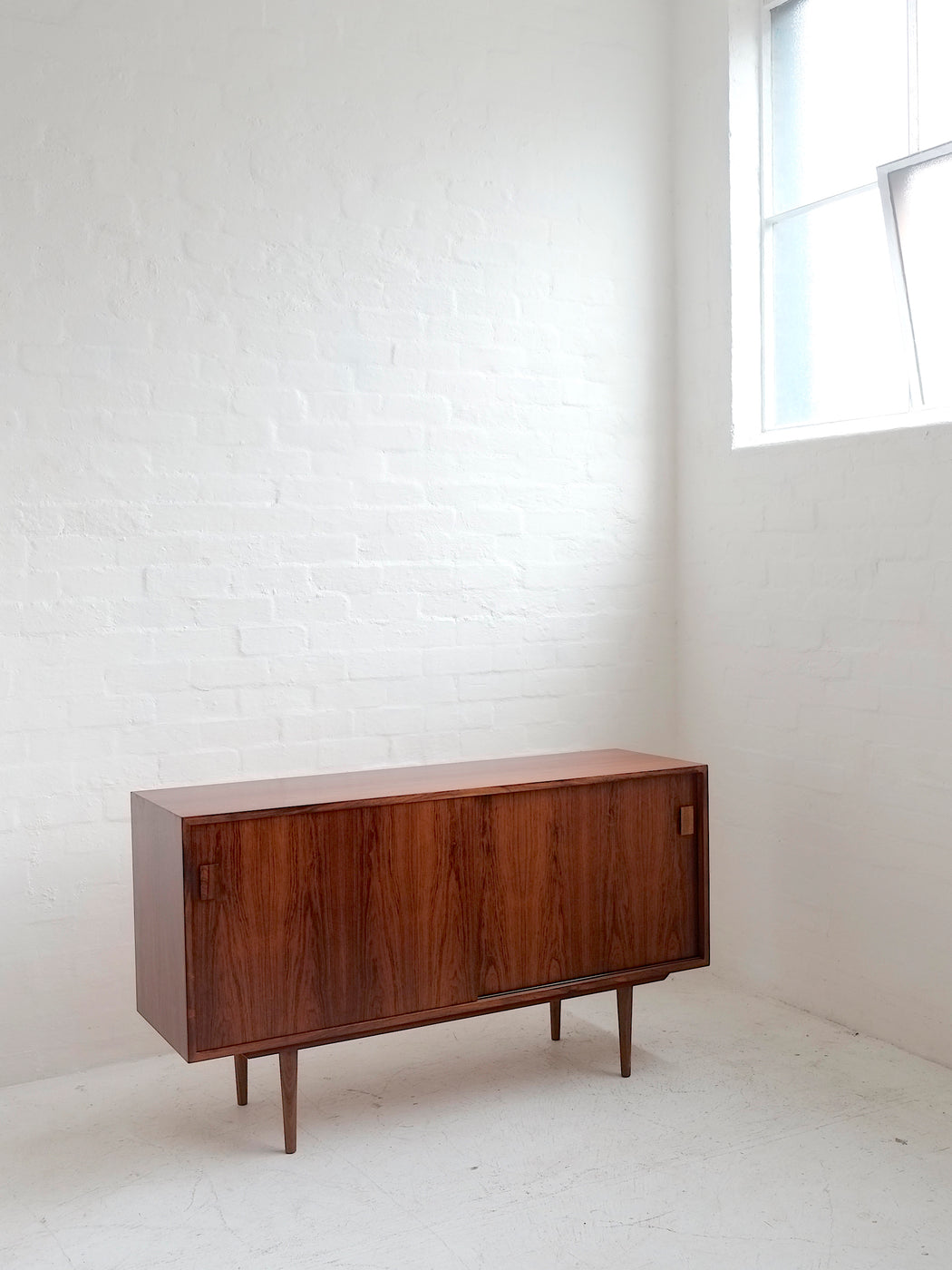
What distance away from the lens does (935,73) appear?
3445 millimetres

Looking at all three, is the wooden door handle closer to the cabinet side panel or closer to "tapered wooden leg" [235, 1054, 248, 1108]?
the cabinet side panel

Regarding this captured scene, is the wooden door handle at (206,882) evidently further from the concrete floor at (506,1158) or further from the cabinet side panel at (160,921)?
the concrete floor at (506,1158)

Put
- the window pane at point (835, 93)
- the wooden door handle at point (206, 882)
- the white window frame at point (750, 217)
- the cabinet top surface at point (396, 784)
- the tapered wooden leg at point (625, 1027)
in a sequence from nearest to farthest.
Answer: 1. the wooden door handle at point (206, 882)
2. the cabinet top surface at point (396, 784)
3. the tapered wooden leg at point (625, 1027)
4. the window pane at point (835, 93)
5. the white window frame at point (750, 217)

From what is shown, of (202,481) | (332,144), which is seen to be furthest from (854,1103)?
(332,144)

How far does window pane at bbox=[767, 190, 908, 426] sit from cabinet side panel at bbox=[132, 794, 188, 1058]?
2.31 metres

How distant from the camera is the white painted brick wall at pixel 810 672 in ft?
11.1

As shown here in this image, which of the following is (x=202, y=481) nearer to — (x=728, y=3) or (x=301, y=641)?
(x=301, y=641)

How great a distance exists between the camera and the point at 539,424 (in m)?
4.03

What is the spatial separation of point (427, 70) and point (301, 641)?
1.74 meters

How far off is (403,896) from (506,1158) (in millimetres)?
616

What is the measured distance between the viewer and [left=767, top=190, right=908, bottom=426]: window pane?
3645mm

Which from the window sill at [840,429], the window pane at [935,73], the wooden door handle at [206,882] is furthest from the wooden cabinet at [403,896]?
the window pane at [935,73]

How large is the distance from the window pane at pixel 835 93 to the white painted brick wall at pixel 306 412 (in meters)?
0.42

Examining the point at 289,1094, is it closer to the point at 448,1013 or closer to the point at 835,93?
the point at 448,1013
